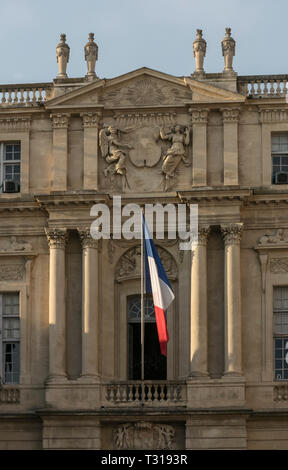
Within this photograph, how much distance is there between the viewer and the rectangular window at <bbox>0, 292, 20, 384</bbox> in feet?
137

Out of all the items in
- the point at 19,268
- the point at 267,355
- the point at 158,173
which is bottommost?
the point at 267,355

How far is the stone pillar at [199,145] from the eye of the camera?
4162cm

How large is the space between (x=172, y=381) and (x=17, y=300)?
5161 millimetres

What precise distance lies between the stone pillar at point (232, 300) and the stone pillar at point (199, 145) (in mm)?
1648

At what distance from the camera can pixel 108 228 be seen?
136ft

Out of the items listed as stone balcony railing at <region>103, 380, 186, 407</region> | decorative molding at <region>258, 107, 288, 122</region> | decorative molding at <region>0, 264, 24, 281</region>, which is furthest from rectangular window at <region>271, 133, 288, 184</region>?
decorative molding at <region>0, 264, 24, 281</region>

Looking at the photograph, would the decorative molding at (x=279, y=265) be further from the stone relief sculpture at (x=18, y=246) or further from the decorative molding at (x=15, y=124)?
the decorative molding at (x=15, y=124)

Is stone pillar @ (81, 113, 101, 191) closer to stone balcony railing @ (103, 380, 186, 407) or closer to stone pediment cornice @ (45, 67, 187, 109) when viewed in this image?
stone pediment cornice @ (45, 67, 187, 109)

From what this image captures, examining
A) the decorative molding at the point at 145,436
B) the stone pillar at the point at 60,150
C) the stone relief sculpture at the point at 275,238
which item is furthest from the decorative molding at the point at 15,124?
the decorative molding at the point at 145,436

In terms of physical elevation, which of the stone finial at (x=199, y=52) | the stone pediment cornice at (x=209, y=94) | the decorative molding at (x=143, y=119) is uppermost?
the stone finial at (x=199, y=52)

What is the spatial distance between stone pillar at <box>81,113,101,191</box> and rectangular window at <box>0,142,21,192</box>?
2111 mm
